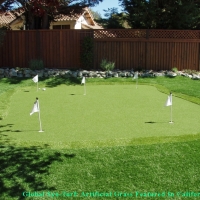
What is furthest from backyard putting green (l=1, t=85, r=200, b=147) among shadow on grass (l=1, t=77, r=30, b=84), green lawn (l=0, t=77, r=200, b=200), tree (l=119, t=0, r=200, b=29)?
tree (l=119, t=0, r=200, b=29)

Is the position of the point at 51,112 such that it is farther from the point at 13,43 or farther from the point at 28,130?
the point at 13,43

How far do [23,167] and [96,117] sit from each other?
2.54 m

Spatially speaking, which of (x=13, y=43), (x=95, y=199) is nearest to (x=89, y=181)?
(x=95, y=199)

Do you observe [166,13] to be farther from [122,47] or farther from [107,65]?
[107,65]

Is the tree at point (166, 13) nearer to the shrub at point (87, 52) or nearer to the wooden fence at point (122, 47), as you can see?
the wooden fence at point (122, 47)

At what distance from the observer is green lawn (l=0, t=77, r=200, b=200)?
155 inches

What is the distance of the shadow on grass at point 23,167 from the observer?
3.83 meters

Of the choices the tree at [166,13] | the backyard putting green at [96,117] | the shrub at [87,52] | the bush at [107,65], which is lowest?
the backyard putting green at [96,117]

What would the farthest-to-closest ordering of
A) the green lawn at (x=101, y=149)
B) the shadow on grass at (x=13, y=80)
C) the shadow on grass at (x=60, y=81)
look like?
the shadow on grass at (x=13, y=80) < the shadow on grass at (x=60, y=81) < the green lawn at (x=101, y=149)

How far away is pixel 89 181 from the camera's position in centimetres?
401

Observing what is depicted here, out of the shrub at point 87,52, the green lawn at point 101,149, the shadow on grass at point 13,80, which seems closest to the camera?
the green lawn at point 101,149

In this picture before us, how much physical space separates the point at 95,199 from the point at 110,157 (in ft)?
Answer: 3.30

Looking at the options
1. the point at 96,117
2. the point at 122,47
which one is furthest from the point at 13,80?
the point at 96,117

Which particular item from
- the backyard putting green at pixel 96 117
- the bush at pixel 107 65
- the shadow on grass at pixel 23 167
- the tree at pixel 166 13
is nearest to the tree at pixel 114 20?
the tree at pixel 166 13
